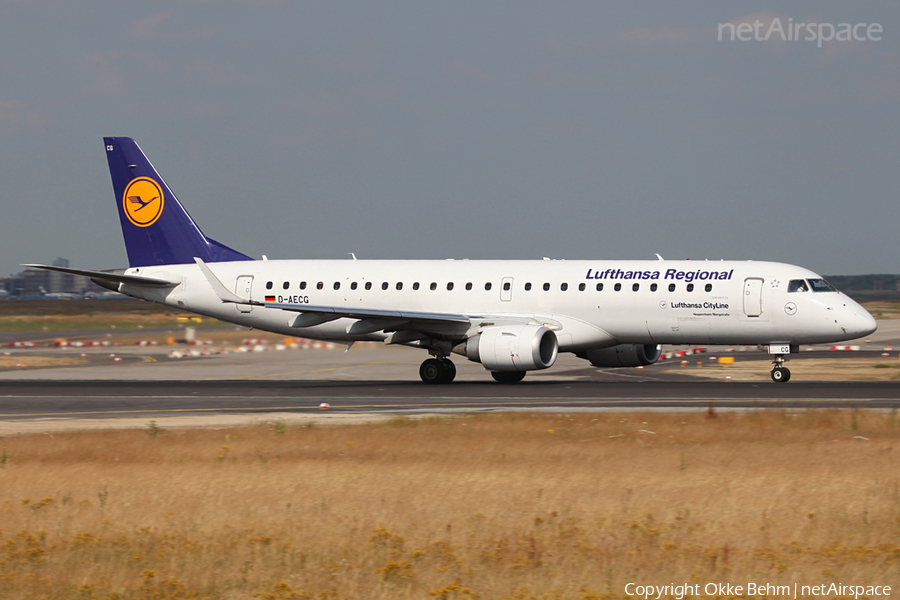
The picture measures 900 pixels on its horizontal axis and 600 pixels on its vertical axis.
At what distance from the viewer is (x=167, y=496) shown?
1348 centimetres

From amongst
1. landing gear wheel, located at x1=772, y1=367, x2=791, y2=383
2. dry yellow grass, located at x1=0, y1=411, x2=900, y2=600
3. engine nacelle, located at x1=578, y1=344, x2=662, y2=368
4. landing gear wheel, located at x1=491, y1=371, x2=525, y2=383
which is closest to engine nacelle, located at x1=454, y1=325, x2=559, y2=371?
landing gear wheel, located at x1=491, y1=371, x2=525, y2=383

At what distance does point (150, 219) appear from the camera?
39406 millimetres

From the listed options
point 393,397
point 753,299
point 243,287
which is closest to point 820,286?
point 753,299

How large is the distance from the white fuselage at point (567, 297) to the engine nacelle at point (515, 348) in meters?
1.37

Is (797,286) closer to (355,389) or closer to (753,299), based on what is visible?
(753,299)

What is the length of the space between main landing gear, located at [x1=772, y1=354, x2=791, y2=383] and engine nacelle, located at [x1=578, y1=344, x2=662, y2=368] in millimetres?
3969

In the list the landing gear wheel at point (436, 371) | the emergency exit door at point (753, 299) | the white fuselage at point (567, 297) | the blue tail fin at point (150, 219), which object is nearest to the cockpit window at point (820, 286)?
the white fuselage at point (567, 297)

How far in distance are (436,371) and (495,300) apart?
297 centimetres

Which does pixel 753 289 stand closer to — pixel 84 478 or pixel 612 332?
pixel 612 332

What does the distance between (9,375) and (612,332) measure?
2171 centimetres

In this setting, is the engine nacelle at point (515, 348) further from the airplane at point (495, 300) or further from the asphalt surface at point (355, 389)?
the asphalt surface at point (355, 389)

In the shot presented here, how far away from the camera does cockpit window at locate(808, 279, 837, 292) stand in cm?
3156

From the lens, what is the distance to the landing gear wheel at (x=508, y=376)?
112 ft

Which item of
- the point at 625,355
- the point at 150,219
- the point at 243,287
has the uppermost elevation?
the point at 150,219
